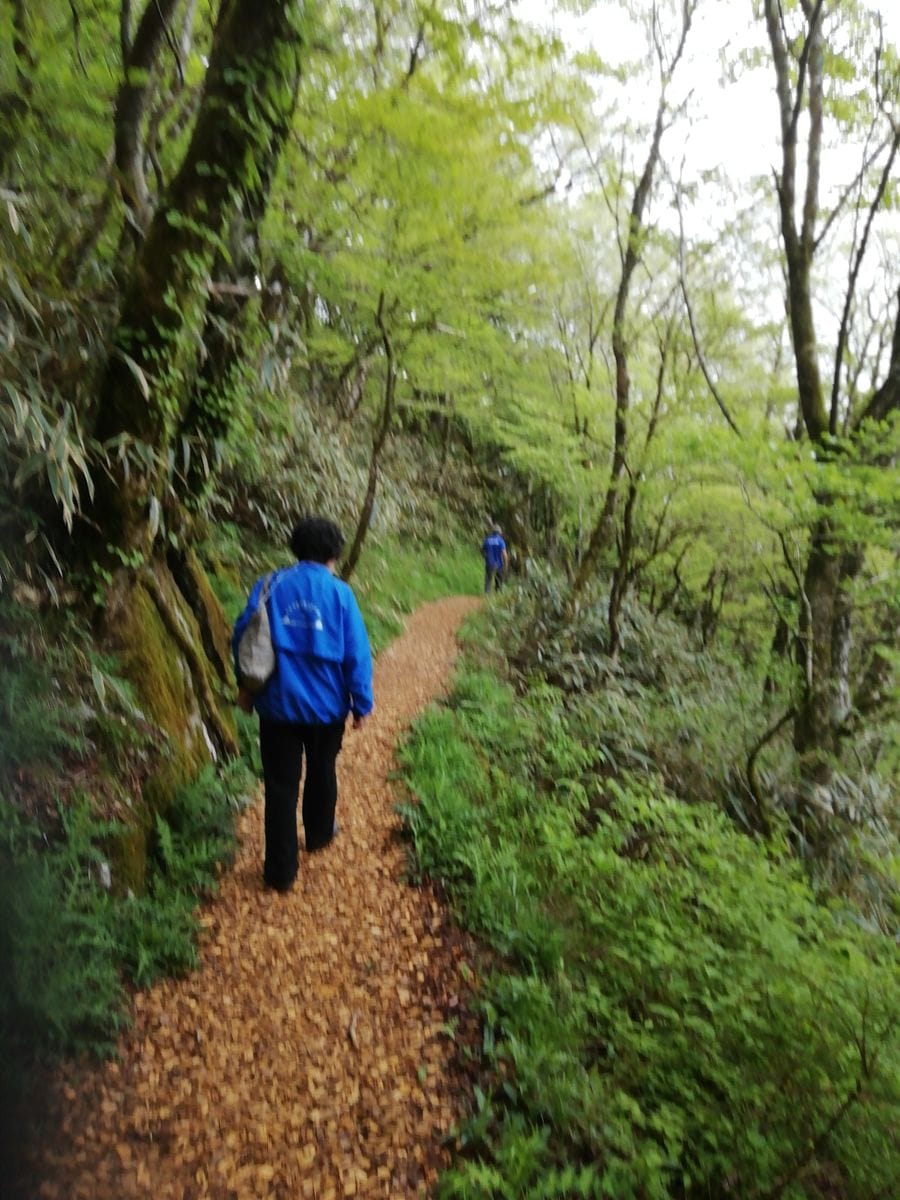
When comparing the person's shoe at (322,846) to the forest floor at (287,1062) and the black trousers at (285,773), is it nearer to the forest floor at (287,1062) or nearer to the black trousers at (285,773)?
the forest floor at (287,1062)

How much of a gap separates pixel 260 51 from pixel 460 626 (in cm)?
849

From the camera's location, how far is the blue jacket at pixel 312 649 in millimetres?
3246

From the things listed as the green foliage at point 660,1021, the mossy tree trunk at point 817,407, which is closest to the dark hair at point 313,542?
the green foliage at point 660,1021

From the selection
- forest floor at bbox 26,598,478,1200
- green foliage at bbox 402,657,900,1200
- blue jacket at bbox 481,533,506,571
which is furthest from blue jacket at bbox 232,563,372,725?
blue jacket at bbox 481,533,506,571

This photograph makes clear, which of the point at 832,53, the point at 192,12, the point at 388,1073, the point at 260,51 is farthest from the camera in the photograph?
the point at 832,53

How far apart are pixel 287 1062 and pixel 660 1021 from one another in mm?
1743

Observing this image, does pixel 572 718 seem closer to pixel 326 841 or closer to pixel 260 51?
pixel 326 841

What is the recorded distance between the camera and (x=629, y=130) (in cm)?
895

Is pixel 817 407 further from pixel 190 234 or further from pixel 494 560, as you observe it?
pixel 494 560

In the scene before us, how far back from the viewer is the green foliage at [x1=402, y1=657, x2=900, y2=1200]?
96.0 inches

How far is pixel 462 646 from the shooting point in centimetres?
987

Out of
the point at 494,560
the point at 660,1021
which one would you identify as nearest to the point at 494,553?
the point at 494,560

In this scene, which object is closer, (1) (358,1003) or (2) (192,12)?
(1) (358,1003)

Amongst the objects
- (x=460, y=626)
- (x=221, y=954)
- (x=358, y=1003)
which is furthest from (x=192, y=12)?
(x=460, y=626)
